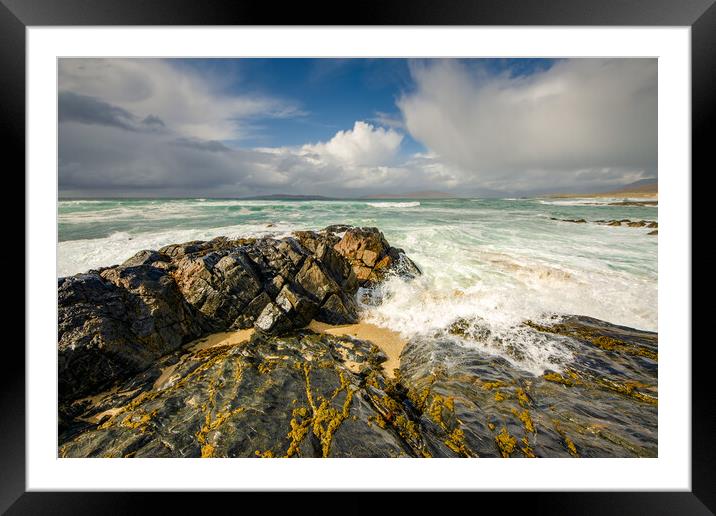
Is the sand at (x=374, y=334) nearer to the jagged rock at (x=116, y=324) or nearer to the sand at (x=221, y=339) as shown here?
the sand at (x=221, y=339)

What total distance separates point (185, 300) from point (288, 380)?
2541mm

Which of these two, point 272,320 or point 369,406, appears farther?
point 272,320

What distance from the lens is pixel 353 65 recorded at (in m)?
3.55

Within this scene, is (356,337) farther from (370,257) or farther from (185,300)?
(185,300)

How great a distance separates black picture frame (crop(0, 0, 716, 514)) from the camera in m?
1.62

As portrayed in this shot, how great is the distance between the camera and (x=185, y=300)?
416cm

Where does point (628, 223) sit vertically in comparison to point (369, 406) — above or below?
above

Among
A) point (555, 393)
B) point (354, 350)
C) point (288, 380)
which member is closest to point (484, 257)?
point (555, 393)

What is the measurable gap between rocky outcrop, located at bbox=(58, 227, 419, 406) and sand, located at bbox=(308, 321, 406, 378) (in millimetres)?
166

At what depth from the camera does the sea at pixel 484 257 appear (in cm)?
446

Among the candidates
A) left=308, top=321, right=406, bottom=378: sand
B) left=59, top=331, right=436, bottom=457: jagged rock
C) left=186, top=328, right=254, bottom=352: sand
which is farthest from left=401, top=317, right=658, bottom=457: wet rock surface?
left=186, top=328, right=254, bottom=352: sand
